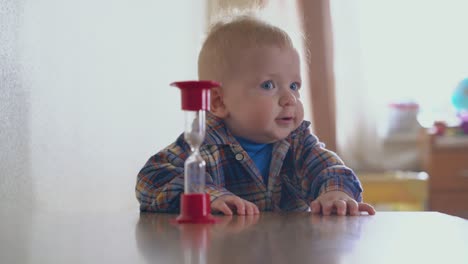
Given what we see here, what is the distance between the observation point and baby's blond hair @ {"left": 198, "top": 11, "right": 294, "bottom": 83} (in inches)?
49.6

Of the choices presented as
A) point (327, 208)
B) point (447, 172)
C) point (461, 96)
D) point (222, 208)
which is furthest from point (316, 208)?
point (461, 96)

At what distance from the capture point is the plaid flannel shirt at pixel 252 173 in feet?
3.76

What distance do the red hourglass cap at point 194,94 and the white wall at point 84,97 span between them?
524mm

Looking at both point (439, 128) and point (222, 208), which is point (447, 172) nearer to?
point (439, 128)

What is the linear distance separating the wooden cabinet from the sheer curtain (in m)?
0.28

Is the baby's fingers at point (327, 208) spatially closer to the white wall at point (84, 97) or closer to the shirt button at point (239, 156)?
the shirt button at point (239, 156)

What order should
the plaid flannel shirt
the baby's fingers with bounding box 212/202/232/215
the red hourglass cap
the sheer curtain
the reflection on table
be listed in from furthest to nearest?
the sheer curtain, the plaid flannel shirt, the baby's fingers with bounding box 212/202/232/215, the red hourglass cap, the reflection on table

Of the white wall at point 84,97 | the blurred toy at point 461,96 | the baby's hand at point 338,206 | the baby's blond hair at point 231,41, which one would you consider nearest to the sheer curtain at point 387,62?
the blurred toy at point 461,96

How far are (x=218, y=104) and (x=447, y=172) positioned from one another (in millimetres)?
3046

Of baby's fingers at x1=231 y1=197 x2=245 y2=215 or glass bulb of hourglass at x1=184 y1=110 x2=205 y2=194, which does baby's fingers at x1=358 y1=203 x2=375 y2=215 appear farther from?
glass bulb of hourglass at x1=184 y1=110 x2=205 y2=194

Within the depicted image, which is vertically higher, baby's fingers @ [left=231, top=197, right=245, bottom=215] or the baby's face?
the baby's face

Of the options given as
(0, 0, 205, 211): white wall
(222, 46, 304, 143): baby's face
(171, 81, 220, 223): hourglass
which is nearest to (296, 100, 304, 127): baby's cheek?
(222, 46, 304, 143): baby's face

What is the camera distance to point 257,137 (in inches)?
49.8

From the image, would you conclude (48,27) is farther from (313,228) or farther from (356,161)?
(356,161)
